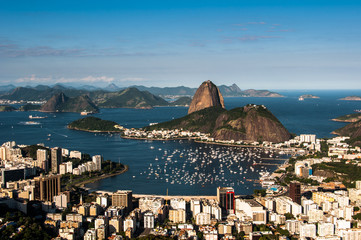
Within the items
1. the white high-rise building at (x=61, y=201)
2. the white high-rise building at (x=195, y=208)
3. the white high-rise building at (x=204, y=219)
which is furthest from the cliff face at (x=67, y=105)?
the white high-rise building at (x=204, y=219)

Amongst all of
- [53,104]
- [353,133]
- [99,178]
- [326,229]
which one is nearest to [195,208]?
[326,229]

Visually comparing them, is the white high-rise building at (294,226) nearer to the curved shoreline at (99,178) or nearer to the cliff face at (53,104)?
the curved shoreline at (99,178)

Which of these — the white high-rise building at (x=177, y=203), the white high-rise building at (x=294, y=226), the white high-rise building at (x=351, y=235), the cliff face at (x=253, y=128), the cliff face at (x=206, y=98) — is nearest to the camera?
the white high-rise building at (x=351, y=235)

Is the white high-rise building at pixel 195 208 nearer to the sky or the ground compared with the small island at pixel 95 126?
nearer to the ground

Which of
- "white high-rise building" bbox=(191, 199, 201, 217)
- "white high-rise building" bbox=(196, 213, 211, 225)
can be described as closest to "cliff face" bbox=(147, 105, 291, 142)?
"white high-rise building" bbox=(191, 199, 201, 217)

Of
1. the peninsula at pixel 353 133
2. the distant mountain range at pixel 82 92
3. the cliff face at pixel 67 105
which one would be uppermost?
the distant mountain range at pixel 82 92

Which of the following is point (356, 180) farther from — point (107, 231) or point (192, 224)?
point (107, 231)

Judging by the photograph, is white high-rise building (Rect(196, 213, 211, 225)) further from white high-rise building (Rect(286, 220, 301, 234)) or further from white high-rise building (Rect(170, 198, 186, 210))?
white high-rise building (Rect(286, 220, 301, 234))

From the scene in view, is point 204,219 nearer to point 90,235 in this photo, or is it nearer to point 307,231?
point 307,231
